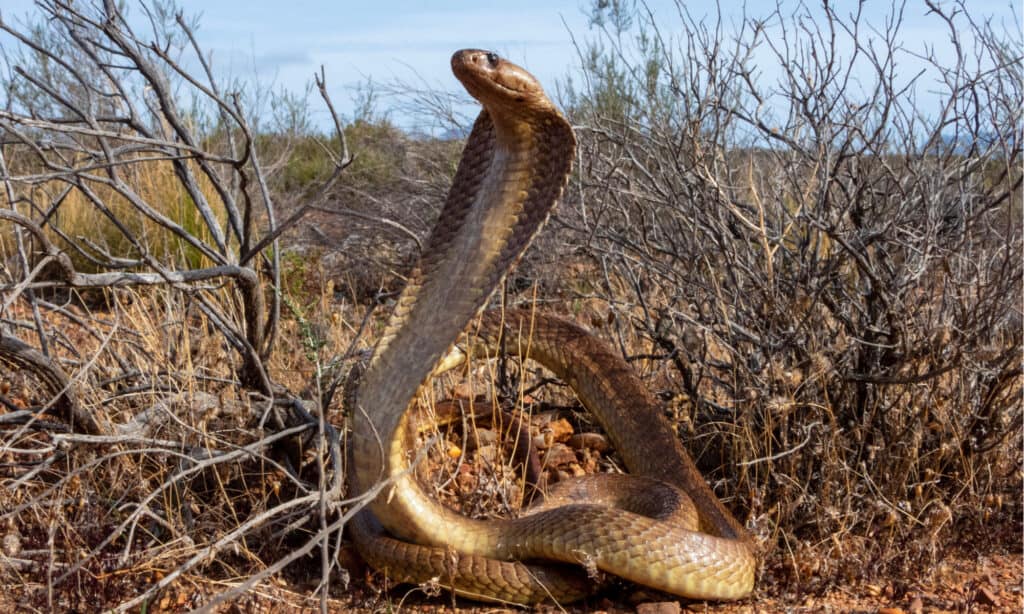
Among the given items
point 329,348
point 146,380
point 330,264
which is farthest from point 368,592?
point 330,264

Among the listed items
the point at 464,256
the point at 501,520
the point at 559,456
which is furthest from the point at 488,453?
the point at 464,256

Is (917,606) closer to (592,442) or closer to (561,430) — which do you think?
(592,442)

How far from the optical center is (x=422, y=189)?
29.0ft

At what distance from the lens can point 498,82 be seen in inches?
105

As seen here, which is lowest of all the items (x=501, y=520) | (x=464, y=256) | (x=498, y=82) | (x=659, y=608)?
(x=659, y=608)

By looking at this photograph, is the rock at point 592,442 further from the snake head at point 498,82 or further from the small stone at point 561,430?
the snake head at point 498,82

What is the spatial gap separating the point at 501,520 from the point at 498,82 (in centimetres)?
173

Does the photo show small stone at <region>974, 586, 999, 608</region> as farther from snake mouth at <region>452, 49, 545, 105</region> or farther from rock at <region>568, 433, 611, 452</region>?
snake mouth at <region>452, 49, 545, 105</region>

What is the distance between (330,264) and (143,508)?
6.30 m

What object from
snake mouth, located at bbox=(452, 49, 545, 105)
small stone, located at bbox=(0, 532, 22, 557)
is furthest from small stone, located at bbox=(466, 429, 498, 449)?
snake mouth, located at bbox=(452, 49, 545, 105)

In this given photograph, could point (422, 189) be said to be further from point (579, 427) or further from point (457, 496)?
point (457, 496)

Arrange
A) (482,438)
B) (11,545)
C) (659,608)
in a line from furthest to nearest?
1. (482,438)
2. (11,545)
3. (659,608)

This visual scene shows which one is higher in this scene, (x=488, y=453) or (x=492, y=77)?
(x=492, y=77)

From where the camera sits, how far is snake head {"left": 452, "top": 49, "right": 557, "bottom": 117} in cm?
263
